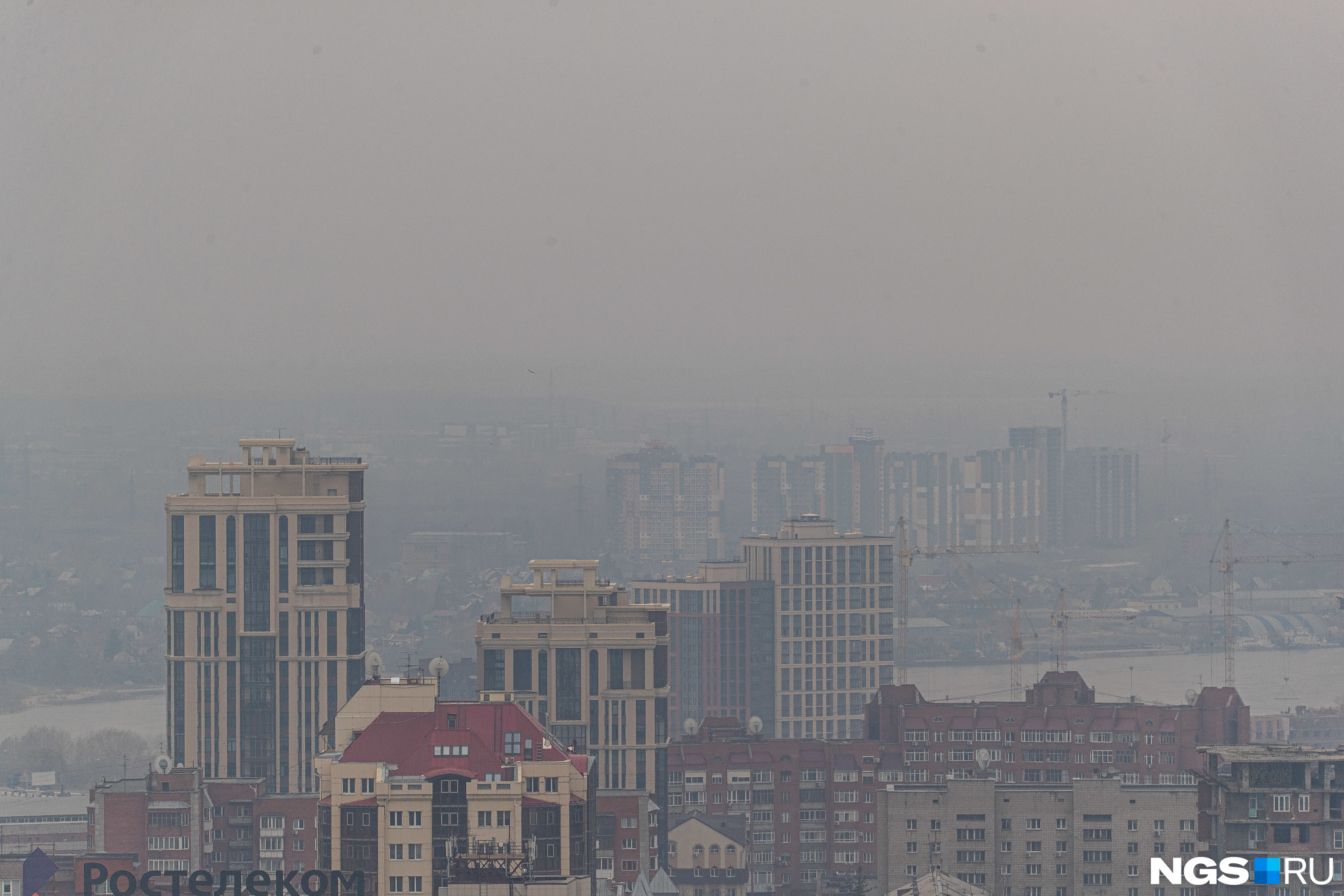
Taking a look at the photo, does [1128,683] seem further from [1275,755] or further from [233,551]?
[1275,755]

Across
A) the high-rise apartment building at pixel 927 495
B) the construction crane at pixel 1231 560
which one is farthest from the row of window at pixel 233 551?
the construction crane at pixel 1231 560

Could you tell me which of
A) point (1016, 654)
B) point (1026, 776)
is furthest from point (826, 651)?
point (1016, 654)

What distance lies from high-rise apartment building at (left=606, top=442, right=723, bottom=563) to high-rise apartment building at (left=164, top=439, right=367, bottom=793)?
25417mm

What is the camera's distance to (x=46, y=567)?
1817 inches

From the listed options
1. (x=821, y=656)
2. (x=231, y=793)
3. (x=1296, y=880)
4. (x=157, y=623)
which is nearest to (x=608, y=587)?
(x=231, y=793)

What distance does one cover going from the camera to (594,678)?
54.6ft

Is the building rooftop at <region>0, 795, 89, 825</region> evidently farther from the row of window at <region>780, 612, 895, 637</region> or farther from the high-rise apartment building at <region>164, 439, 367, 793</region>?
the row of window at <region>780, 612, 895, 637</region>

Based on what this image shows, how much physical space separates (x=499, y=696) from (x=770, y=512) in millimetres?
31863

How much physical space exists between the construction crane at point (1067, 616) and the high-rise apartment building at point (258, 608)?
97.8 feet

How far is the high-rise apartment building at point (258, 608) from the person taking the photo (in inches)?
734

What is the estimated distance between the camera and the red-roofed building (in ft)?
35.4

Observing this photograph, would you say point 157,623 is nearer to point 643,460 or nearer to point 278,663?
point 643,460

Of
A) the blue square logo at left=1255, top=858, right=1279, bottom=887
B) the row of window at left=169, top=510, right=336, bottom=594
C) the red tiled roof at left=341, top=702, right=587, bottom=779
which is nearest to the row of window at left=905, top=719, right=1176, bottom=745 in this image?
the row of window at left=169, top=510, right=336, bottom=594

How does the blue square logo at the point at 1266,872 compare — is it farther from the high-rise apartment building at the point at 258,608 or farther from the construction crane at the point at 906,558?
the construction crane at the point at 906,558
